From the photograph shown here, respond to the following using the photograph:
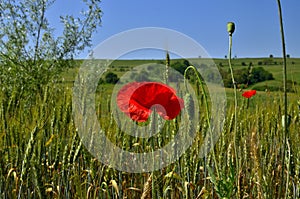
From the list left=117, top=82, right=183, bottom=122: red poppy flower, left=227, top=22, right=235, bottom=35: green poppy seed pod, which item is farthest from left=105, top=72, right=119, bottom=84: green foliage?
left=227, top=22, right=235, bottom=35: green poppy seed pod

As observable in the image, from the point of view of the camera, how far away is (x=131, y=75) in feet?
3.26

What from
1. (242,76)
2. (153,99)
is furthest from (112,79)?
(153,99)

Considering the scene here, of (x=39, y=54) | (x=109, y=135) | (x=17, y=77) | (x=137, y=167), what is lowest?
(x=137, y=167)

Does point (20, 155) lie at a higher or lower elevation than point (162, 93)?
lower

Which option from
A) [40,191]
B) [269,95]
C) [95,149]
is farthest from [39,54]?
[40,191]

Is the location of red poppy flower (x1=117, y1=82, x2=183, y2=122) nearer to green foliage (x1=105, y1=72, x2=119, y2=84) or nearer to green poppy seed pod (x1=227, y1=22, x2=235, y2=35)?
green poppy seed pod (x1=227, y1=22, x2=235, y2=35)

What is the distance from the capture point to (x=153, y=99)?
0.69 metres

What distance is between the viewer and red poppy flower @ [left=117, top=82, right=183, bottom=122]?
688mm

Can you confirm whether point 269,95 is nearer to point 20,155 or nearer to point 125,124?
point 125,124

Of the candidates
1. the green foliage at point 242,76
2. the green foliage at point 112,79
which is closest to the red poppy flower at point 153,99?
the green foliage at point 242,76

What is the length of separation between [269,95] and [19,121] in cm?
180

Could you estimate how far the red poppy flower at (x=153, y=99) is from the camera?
0.69 metres

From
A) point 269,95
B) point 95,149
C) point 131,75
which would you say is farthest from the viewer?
point 269,95

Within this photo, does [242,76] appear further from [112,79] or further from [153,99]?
[153,99]
